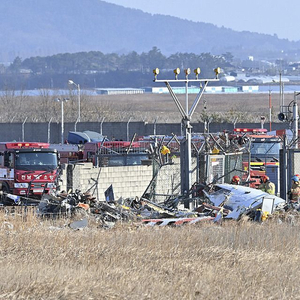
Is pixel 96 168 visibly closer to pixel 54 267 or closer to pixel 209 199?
pixel 209 199

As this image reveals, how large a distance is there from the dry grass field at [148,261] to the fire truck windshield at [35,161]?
9.65 metres

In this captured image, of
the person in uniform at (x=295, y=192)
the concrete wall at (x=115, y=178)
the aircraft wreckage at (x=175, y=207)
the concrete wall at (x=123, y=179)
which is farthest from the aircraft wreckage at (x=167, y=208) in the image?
the concrete wall at (x=115, y=178)

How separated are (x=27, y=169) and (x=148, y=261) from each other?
51.3ft

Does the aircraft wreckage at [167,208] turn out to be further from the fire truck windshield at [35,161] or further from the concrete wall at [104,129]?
the concrete wall at [104,129]

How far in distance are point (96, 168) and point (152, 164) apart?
6.44ft

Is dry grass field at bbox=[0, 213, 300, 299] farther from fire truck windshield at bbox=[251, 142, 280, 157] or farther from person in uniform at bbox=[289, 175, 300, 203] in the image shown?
fire truck windshield at bbox=[251, 142, 280, 157]

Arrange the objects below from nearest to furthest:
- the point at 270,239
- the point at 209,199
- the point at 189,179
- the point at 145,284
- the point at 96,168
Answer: the point at 145,284, the point at 270,239, the point at 209,199, the point at 189,179, the point at 96,168

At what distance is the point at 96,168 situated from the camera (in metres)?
27.8

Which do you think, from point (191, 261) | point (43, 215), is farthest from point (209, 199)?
point (191, 261)

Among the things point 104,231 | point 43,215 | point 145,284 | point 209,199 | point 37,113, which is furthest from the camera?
point 37,113

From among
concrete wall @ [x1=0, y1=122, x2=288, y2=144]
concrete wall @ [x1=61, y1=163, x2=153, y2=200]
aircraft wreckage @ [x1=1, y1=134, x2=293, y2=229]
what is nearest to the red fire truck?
concrete wall @ [x1=61, y1=163, x2=153, y2=200]

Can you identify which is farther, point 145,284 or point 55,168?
point 55,168

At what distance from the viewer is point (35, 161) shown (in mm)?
29297

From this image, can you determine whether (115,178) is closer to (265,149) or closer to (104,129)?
(265,149)
